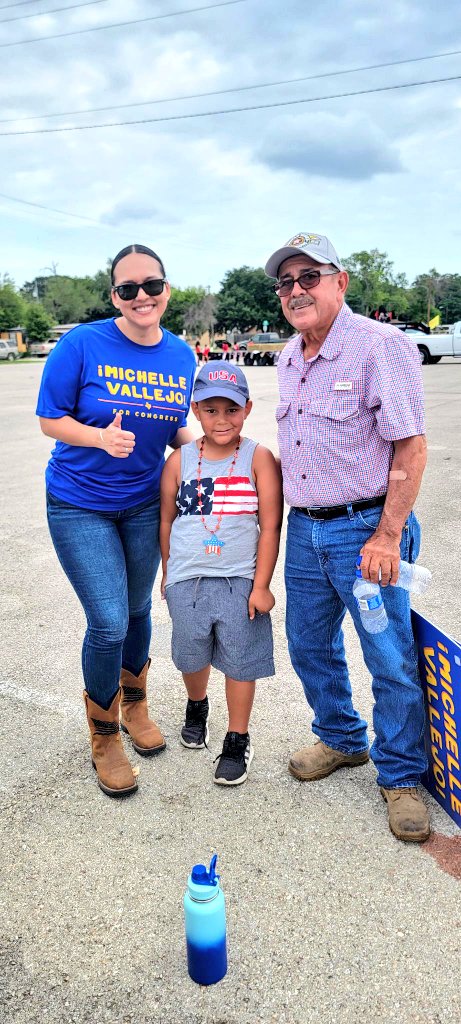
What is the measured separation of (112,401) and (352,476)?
880mm

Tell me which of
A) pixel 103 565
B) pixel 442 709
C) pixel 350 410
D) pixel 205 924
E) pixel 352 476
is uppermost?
pixel 350 410

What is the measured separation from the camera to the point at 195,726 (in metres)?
3.14

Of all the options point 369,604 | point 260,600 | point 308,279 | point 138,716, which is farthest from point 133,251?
point 138,716

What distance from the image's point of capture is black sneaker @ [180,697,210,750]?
3123 mm

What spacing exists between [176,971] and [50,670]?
206 cm

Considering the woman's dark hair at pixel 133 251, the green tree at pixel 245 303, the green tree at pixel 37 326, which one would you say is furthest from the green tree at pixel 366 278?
the woman's dark hair at pixel 133 251

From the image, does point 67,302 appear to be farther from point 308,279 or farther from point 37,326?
point 308,279

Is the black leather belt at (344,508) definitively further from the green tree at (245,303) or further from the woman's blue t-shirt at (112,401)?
the green tree at (245,303)

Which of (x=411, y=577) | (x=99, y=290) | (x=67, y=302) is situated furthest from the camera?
(x=99, y=290)

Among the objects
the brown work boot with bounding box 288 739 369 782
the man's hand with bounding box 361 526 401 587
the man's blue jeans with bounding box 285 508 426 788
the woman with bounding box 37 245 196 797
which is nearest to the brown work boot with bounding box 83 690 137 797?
the woman with bounding box 37 245 196 797

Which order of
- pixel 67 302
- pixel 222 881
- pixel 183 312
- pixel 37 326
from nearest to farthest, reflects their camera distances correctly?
pixel 222 881, pixel 37 326, pixel 183 312, pixel 67 302

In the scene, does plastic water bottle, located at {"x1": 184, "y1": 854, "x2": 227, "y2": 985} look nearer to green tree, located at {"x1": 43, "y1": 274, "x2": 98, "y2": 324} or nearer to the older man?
the older man

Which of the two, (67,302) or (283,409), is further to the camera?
(67,302)

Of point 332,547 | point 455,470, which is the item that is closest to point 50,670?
point 332,547
